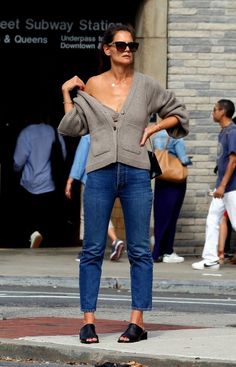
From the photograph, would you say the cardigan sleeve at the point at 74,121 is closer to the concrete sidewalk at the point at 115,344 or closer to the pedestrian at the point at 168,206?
the concrete sidewalk at the point at 115,344

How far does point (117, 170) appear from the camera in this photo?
8805mm

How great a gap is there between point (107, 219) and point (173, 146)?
302 inches

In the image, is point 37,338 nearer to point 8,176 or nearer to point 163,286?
point 163,286

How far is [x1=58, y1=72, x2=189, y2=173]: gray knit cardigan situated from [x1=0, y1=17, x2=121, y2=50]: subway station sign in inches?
388

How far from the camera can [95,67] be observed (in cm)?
1911

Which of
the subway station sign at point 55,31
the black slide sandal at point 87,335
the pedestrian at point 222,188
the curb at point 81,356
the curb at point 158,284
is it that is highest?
the subway station sign at point 55,31

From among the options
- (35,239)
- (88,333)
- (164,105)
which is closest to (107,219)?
(88,333)

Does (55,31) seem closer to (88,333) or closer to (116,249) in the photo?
(116,249)

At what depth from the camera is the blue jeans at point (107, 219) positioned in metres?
8.80

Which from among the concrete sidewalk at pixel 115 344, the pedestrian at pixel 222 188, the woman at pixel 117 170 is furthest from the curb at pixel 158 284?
the woman at pixel 117 170

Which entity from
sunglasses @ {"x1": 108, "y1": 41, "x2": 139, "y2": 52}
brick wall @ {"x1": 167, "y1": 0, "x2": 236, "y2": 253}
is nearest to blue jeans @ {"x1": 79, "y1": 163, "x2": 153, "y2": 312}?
sunglasses @ {"x1": 108, "y1": 41, "x2": 139, "y2": 52}

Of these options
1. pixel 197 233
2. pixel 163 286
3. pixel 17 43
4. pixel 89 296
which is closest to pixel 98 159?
pixel 89 296

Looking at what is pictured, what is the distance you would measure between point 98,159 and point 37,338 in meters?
1.22

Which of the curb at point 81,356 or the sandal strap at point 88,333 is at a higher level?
the sandal strap at point 88,333
